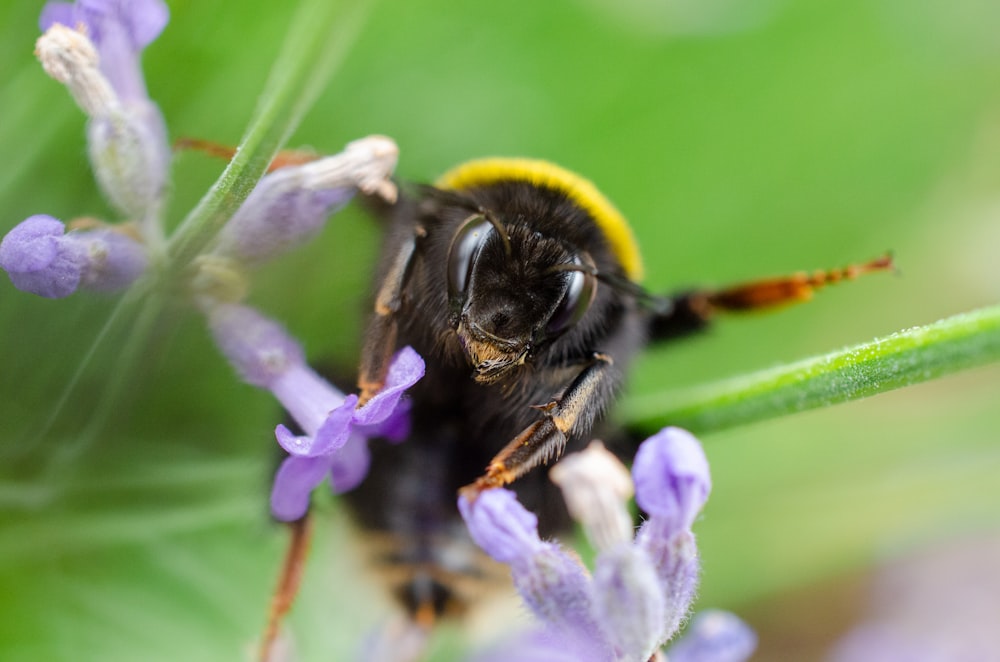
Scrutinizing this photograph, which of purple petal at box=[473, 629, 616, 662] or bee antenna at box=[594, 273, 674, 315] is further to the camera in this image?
bee antenna at box=[594, 273, 674, 315]

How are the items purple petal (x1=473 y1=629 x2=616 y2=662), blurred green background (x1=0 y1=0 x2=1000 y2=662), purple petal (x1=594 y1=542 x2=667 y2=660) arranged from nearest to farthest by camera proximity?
purple petal (x1=594 y1=542 x2=667 y2=660) < purple petal (x1=473 y1=629 x2=616 y2=662) < blurred green background (x1=0 y1=0 x2=1000 y2=662)

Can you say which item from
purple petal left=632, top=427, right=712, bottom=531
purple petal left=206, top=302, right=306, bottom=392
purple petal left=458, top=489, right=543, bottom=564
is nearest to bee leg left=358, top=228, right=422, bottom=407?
purple petal left=206, top=302, right=306, bottom=392

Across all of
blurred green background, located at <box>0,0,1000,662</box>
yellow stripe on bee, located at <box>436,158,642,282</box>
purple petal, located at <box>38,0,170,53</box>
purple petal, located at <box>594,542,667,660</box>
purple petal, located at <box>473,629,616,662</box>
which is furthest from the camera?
blurred green background, located at <box>0,0,1000,662</box>

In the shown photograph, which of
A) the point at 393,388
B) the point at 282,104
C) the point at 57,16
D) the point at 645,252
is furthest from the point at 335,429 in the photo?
the point at 645,252

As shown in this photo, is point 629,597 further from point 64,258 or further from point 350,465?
point 64,258

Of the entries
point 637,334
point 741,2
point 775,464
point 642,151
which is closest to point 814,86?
point 741,2

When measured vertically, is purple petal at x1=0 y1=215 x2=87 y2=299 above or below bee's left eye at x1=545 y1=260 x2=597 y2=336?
below

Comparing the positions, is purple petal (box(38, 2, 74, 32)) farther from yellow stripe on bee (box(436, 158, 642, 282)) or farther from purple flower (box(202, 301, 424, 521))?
yellow stripe on bee (box(436, 158, 642, 282))
